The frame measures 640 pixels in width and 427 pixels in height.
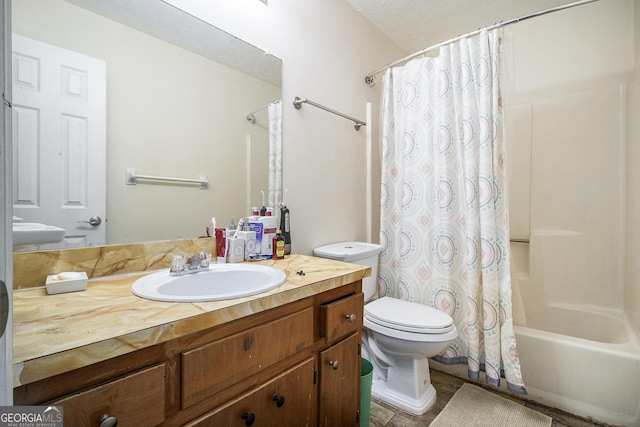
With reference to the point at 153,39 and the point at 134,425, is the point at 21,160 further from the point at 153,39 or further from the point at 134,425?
the point at 134,425

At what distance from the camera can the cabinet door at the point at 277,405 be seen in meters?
0.72

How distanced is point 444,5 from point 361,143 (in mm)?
1035

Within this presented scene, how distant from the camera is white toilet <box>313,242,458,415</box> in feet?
4.62

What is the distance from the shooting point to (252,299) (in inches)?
30.0

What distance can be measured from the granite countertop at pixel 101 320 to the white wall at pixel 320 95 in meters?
0.82

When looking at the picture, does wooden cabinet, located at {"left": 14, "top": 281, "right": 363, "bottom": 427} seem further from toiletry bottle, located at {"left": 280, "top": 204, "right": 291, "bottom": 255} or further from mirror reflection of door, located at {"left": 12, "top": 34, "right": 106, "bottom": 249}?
mirror reflection of door, located at {"left": 12, "top": 34, "right": 106, "bottom": 249}

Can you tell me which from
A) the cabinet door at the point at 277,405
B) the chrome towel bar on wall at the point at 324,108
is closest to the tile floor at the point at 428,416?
the cabinet door at the point at 277,405

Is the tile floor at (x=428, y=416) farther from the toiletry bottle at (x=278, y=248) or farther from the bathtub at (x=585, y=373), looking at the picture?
the toiletry bottle at (x=278, y=248)

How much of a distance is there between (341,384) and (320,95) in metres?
1.52

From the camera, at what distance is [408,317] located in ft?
4.93

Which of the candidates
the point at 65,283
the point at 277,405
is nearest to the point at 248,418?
the point at 277,405

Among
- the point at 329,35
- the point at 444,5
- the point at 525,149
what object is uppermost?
the point at 444,5

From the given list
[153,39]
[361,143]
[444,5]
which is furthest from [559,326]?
[153,39]

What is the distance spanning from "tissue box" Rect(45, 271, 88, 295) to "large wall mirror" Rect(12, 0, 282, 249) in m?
0.13
